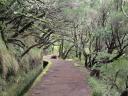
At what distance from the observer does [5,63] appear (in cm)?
1196

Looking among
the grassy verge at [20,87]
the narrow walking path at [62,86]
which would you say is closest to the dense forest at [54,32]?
the grassy verge at [20,87]

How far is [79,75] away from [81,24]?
424 centimetres

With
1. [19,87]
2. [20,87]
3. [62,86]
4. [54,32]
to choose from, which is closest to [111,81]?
[62,86]

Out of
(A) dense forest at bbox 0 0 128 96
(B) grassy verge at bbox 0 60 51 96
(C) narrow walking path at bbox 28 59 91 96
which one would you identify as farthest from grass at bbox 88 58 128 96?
(B) grassy verge at bbox 0 60 51 96

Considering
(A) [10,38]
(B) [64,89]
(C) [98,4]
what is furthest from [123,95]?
(C) [98,4]

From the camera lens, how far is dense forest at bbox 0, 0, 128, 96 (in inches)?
471

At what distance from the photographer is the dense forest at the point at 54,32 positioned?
39.2 feet

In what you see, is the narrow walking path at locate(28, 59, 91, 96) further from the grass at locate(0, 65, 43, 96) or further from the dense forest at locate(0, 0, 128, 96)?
the dense forest at locate(0, 0, 128, 96)

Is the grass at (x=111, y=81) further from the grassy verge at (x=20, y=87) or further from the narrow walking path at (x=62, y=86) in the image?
the grassy verge at (x=20, y=87)

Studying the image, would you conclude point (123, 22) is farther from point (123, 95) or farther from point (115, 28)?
point (123, 95)

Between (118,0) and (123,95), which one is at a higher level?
(118,0)

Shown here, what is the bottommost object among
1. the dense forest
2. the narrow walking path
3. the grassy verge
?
the narrow walking path

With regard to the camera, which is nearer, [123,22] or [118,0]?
[123,22]

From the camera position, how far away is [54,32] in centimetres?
2006
